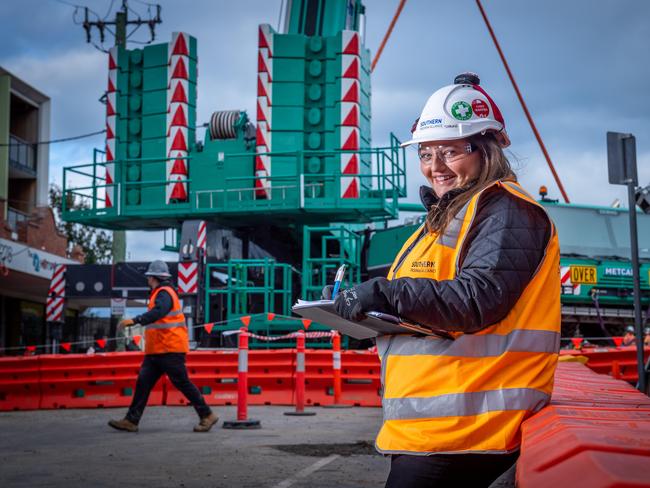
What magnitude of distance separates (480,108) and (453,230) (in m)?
0.46

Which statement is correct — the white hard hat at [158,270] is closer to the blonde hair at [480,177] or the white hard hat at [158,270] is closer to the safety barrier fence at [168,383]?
the safety barrier fence at [168,383]

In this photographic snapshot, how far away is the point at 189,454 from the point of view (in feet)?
28.4

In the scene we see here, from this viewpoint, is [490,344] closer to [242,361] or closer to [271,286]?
[242,361]

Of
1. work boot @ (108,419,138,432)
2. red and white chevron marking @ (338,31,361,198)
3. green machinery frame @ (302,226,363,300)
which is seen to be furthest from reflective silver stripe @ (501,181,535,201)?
red and white chevron marking @ (338,31,361,198)

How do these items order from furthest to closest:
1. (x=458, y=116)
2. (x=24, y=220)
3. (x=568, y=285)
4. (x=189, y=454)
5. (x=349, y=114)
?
(x=24, y=220)
(x=349, y=114)
(x=568, y=285)
(x=189, y=454)
(x=458, y=116)

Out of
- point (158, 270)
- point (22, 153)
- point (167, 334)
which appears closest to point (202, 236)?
point (158, 270)

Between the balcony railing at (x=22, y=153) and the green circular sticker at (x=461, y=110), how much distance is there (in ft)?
117

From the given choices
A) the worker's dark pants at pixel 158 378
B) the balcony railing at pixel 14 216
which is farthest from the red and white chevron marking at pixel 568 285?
the balcony railing at pixel 14 216

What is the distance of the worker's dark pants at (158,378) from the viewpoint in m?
11.0

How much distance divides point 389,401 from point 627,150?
8.81 m

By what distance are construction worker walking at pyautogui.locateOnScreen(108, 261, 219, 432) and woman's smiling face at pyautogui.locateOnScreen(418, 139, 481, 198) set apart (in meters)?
8.41

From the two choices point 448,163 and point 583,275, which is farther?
point 583,275

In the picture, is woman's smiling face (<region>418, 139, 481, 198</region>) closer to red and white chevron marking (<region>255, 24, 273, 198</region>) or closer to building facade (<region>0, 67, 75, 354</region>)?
red and white chevron marking (<region>255, 24, 273, 198</region>)

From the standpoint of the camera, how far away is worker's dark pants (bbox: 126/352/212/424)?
36.2 ft
